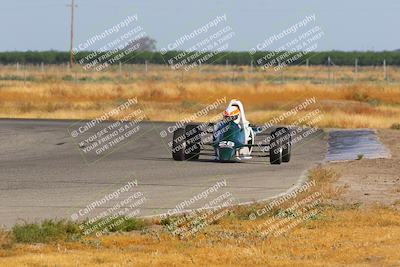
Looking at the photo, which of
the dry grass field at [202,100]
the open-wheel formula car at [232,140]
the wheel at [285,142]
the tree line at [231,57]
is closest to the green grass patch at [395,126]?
the dry grass field at [202,100]

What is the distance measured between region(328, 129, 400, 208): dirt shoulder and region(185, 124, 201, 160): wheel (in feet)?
11.1

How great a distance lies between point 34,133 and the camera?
3725 cm

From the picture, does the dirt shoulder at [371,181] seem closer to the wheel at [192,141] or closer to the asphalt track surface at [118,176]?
the asphalt track surface at [118,176]

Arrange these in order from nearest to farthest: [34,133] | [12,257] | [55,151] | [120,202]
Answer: [12,257] → [120,202] → [55,151] → [34,133]

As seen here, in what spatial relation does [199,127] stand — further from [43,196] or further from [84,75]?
[84,75]

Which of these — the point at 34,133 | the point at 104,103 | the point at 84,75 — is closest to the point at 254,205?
the point at 34,133

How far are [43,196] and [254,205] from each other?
159 inches

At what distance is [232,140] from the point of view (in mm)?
26500

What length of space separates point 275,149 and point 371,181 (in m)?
4.87

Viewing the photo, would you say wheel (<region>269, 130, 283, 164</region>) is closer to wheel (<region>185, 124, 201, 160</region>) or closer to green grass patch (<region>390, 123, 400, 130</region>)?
wheel (<region>185, 124, 201, 160</region>)

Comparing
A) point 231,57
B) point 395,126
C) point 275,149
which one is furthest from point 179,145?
point 231,57

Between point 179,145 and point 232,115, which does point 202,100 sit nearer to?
point 179,145

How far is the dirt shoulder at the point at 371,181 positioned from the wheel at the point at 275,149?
4.09 feet

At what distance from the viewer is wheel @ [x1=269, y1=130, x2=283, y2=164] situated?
2661 cm
